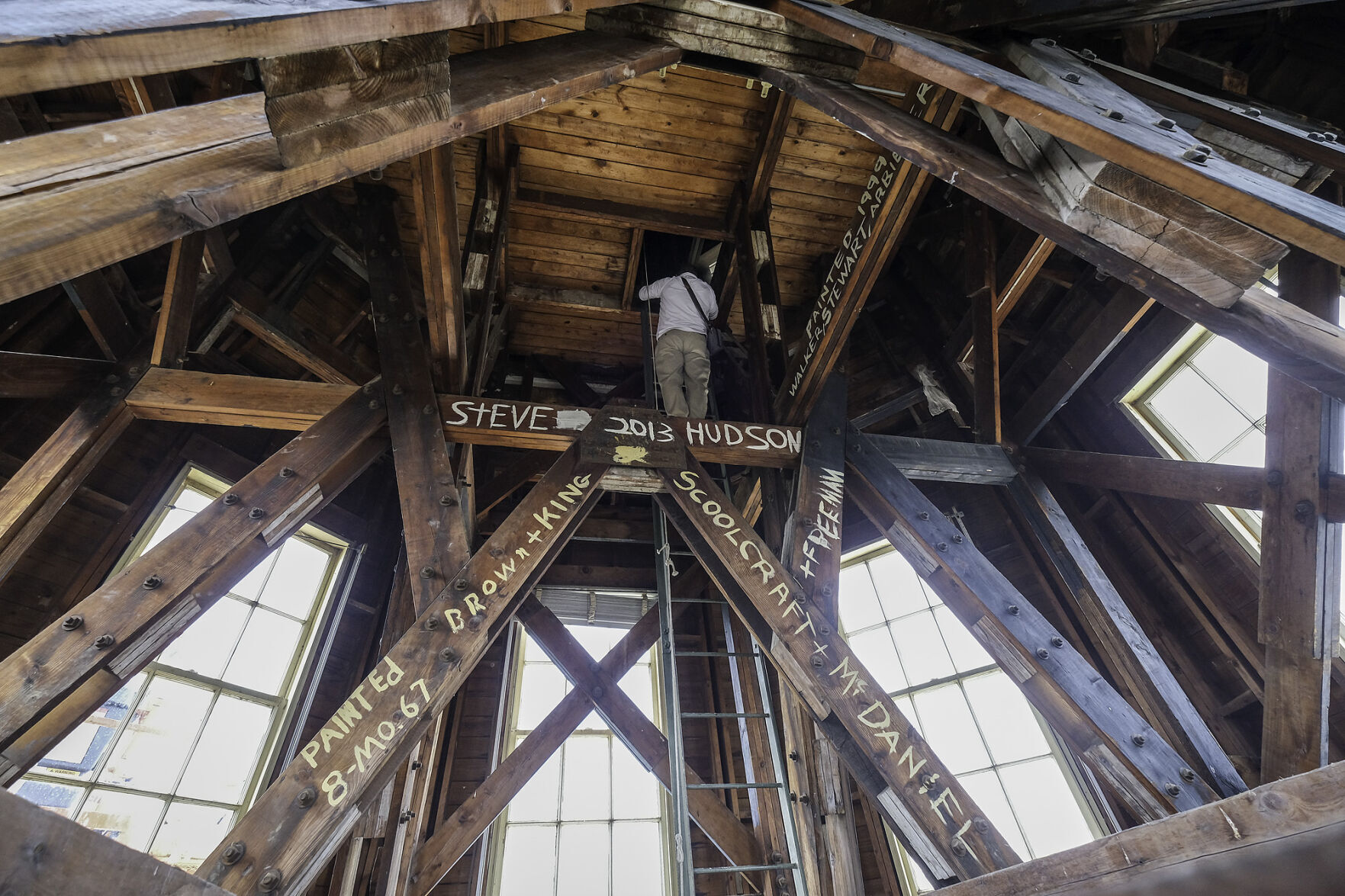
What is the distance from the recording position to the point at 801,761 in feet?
12.6

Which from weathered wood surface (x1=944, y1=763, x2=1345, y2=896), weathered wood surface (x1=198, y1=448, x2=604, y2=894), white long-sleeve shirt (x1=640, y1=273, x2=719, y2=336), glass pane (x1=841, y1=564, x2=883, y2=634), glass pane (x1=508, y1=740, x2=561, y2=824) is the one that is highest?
white long-sleeve shirt (x1=640, y1=273, x2=719, y2=336)

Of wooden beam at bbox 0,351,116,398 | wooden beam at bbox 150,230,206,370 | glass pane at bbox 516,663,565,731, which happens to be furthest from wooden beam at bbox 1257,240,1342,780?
wooden beam at bbox 0,351,116,398

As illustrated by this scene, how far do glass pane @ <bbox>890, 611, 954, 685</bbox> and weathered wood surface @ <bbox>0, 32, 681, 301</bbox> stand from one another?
16.1ft

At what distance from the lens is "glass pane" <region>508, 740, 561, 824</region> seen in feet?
17.4

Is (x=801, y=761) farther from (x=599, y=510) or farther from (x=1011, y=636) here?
(x=599, y=510)

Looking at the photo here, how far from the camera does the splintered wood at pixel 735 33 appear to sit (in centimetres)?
274

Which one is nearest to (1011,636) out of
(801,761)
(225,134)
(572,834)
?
(801,761)

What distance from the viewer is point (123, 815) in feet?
12.9

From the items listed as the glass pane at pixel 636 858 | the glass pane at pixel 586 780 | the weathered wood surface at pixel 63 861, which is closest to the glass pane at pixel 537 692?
the glass pane at pixel 586 780

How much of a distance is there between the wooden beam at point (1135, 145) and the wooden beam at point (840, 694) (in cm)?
199

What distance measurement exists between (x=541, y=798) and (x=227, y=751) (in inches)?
84.7

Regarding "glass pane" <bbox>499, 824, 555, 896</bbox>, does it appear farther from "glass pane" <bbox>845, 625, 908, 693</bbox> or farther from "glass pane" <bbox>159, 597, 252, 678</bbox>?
"glass pane" <bbox>845, 625, 908, 693</bbox>

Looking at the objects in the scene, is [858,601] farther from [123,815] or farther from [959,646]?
[123,815]

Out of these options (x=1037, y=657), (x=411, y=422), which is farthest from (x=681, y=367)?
(x=1037, y=657)
